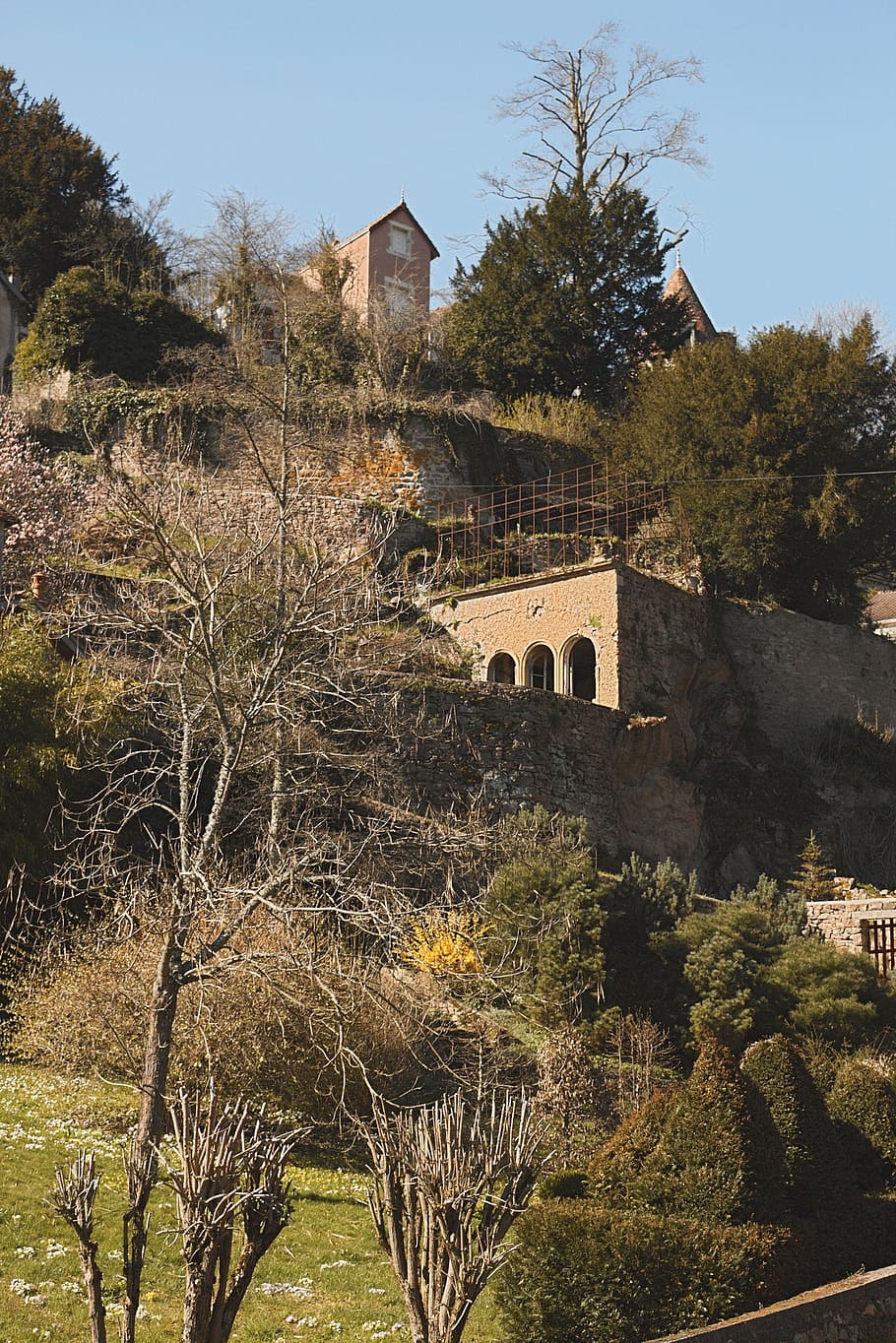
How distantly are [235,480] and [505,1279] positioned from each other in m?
21.3

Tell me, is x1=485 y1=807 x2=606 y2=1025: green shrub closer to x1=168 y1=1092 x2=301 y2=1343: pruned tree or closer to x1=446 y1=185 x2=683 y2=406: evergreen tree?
x1=168 y1=1092 x2=301 y2=1343: pruned tree

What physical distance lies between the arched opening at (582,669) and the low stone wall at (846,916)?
5.23 metres

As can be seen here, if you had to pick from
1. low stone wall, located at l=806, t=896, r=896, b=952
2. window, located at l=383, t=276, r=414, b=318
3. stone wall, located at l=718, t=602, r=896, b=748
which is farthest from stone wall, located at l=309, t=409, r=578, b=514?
low stone wall, located at l=806, t=896, r=896, b=952

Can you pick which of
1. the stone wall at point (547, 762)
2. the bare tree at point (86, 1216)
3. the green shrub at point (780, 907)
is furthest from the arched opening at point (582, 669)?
the bare tree at point (86, 1216)

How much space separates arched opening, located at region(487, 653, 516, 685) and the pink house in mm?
15122

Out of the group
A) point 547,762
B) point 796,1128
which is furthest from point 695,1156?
point 547,762

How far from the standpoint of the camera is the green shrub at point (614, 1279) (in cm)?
895

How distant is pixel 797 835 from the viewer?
80.1 feet

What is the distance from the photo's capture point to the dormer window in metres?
39.6

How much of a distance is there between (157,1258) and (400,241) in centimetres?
3371

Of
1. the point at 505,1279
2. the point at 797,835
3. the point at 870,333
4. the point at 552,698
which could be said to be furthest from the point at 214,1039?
the point at 870,333

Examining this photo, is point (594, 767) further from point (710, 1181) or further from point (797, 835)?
point (710, 1181)

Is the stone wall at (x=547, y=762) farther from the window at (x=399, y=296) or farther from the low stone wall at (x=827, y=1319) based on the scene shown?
the window at (x=399, y=296)

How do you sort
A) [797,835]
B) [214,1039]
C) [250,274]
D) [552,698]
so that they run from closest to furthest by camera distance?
[214,1039] < [552,698] < [797,835] < [250,274]
